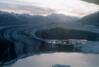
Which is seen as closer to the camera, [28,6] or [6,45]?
[6,45]

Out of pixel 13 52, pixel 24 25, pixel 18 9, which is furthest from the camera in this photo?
pixel 18 9

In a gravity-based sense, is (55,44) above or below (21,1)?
below

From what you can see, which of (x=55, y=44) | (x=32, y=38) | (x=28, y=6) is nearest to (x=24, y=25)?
(x=32, y=38)

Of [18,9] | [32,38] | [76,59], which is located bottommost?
[76,59]

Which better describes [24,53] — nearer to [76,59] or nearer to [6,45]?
[6,45]

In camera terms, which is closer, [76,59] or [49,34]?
[76,59]

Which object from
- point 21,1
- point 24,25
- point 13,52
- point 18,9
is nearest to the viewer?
point 13,52

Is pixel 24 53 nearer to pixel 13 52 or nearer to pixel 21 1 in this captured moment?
pixel 13 52

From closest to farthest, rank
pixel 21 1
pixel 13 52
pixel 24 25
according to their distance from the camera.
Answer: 1. pixel 13 52
2. pixel 24 25
3. pixel 21 1

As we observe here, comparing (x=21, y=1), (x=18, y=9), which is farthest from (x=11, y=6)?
(x=21, y=1)
